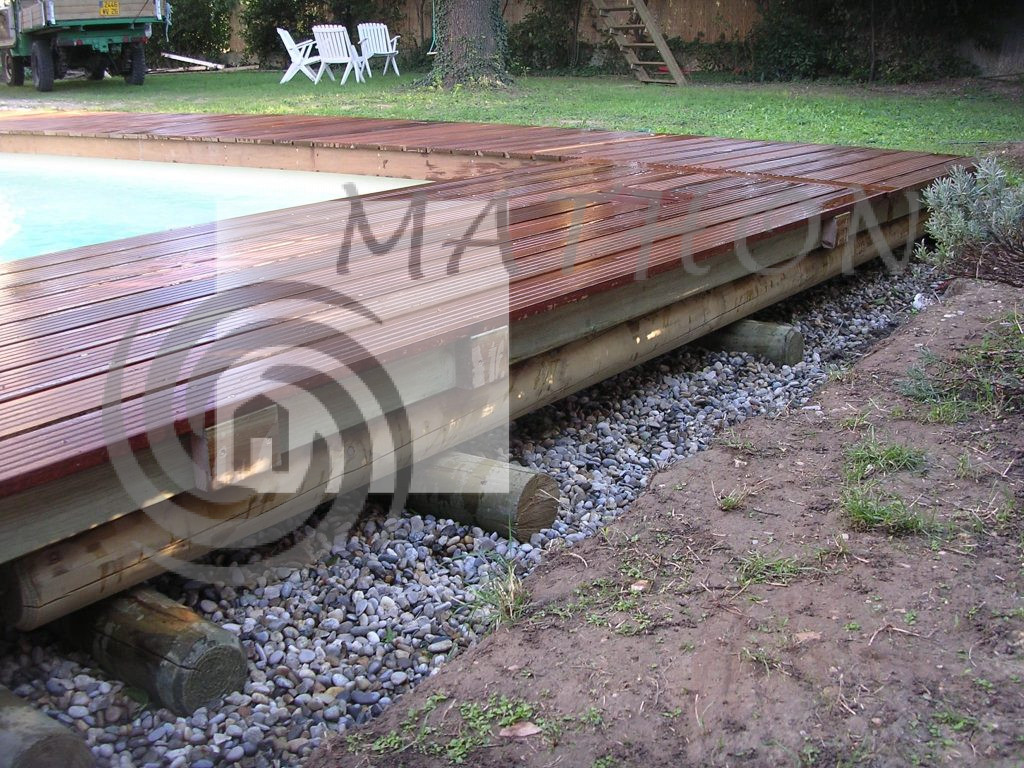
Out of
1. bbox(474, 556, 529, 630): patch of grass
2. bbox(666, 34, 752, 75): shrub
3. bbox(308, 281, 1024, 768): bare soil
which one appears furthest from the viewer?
bbox(666, 34, 752, 75): shrub

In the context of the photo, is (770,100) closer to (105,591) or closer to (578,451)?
(578,451)

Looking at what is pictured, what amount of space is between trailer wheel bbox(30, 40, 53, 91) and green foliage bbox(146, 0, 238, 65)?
18.2 feet

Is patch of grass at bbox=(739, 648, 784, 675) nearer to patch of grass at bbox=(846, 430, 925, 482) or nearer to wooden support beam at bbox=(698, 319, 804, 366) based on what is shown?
patch of grass at bbox=(846, 430, 925, 482)

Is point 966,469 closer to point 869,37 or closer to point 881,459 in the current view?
point 881,459

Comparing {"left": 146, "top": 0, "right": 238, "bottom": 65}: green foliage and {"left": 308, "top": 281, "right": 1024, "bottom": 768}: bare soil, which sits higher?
{"left": 146, "top": 0, "right": 238, "bottom": 65}: green foliage

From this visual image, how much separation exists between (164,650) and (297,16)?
60.6 feet

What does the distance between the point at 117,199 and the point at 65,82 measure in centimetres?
1024

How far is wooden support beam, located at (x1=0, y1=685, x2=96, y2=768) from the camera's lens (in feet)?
5.61

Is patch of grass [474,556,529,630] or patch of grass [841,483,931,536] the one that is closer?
patch of grass [474,556,529,630]

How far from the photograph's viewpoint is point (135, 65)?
1498 centimetres

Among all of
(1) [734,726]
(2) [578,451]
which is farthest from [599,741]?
(2) [578,451]

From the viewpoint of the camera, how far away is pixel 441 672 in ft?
7.02

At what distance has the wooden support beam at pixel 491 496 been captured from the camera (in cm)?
276

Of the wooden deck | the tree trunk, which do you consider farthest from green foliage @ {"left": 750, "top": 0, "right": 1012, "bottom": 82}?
the wooden deck
